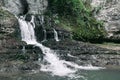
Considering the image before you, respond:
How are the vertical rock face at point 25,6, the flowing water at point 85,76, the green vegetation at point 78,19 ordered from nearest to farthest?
the flowing water at point 85,76
the vertical rock face at point 25,6
the green vegetation at point 78,19

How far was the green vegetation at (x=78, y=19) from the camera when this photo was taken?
3206cm

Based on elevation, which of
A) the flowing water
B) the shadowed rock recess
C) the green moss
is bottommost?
the flowing water

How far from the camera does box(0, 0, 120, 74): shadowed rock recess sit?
25.0 m

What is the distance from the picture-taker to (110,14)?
33375 millimetres

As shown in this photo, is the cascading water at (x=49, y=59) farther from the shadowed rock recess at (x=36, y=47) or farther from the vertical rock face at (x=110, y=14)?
the vertical rock face at (x=110, y=14)

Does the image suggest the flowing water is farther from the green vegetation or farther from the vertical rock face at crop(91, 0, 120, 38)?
the vertical rock face at crop(91, 0, 120, 38)

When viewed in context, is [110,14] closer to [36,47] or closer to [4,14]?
[36,47]

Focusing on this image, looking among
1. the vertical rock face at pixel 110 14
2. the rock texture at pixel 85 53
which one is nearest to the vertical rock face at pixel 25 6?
the rock texture at pixel 85 53

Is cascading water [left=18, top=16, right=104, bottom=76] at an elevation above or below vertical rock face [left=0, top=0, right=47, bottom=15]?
below

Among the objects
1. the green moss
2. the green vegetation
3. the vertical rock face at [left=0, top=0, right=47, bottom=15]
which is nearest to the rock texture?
the green vegetation

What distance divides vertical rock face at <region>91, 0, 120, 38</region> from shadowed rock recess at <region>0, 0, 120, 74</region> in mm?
105

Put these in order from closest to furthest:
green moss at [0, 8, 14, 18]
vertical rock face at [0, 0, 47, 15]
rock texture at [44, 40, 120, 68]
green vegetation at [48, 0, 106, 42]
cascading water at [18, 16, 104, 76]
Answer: cascading water at [18, 16, 104, 76], rock texture at [44, 40, 120, 68], green moss at [0, 8, 14, 18], vertical rock face at [0, 0, 47, 15], green vegetation at [48, 0, 106, 42]

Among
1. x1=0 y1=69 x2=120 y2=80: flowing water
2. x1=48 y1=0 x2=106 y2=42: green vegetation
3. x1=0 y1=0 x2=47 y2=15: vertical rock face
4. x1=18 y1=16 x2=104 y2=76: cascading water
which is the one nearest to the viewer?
x1=0 y1=69 x2=120 y2=80: flowing water

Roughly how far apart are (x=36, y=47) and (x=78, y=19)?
7717mm
